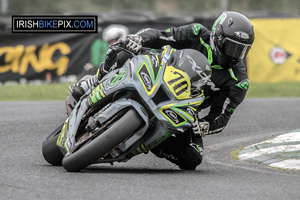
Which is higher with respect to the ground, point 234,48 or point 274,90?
point 234,48

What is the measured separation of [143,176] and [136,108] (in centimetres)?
64

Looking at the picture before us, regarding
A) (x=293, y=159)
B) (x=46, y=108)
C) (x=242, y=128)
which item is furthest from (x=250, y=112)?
(x=293, y=159)

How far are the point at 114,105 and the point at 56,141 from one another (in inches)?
41.8

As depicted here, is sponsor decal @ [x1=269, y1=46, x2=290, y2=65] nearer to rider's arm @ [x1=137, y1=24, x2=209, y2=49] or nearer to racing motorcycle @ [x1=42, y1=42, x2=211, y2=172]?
rider's arm @ [x1=137, y1=24, x2=209, y2=49]

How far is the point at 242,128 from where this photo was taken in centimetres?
1052

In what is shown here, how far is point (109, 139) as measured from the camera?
5.89 m

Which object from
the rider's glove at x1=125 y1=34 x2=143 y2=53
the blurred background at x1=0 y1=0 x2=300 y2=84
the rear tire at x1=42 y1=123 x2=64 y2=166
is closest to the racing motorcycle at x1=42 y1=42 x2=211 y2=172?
the rider's glove at x1=125 y1=34 x2=143 y2=53

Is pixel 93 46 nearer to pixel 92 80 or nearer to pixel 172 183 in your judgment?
pixel 92 80

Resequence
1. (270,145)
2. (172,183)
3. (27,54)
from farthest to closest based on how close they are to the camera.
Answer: (27,54) < (270,145) < (172,183)

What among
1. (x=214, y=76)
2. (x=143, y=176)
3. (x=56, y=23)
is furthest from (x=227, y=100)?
(x=56, y=23)

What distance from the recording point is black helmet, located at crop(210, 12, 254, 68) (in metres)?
6.66

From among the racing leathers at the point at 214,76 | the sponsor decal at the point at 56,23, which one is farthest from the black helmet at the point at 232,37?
the sponsor decal at the point at 56,23

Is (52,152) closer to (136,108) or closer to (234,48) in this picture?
(136,108)

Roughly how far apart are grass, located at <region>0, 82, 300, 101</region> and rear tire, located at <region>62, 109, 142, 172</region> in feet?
30.4
